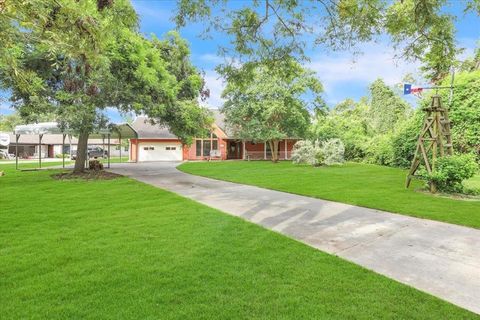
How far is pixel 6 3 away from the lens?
3004 mm

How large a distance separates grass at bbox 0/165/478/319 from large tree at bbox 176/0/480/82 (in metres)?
3.73

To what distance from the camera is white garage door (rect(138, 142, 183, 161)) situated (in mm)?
33188

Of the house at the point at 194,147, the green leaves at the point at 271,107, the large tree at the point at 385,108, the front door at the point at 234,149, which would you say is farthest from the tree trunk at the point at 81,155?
the large tree at the point at 385,108

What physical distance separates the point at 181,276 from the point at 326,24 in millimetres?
5393

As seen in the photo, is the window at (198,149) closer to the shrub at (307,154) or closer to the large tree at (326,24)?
the shrub at (307,154)

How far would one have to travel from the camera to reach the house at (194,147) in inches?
1307

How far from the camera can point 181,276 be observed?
3586mm

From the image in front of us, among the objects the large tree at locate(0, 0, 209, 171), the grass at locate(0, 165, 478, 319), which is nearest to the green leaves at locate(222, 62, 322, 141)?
the large tree at locate(0, 0, 209, 171)

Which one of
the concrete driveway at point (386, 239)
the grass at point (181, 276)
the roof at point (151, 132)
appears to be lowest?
the grass at point (181, 276)

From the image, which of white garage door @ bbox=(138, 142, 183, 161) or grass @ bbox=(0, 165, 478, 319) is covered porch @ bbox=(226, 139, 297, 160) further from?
grass @ bbox=(0, 165, 478, 319)

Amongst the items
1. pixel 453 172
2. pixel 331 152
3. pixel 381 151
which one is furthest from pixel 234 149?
pixel 453 172

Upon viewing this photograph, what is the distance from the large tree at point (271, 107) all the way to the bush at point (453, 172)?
17457mm

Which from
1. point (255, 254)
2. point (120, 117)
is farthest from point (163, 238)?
point (120, 117)

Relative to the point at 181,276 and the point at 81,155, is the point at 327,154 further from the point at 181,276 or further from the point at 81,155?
the point at 181,276
